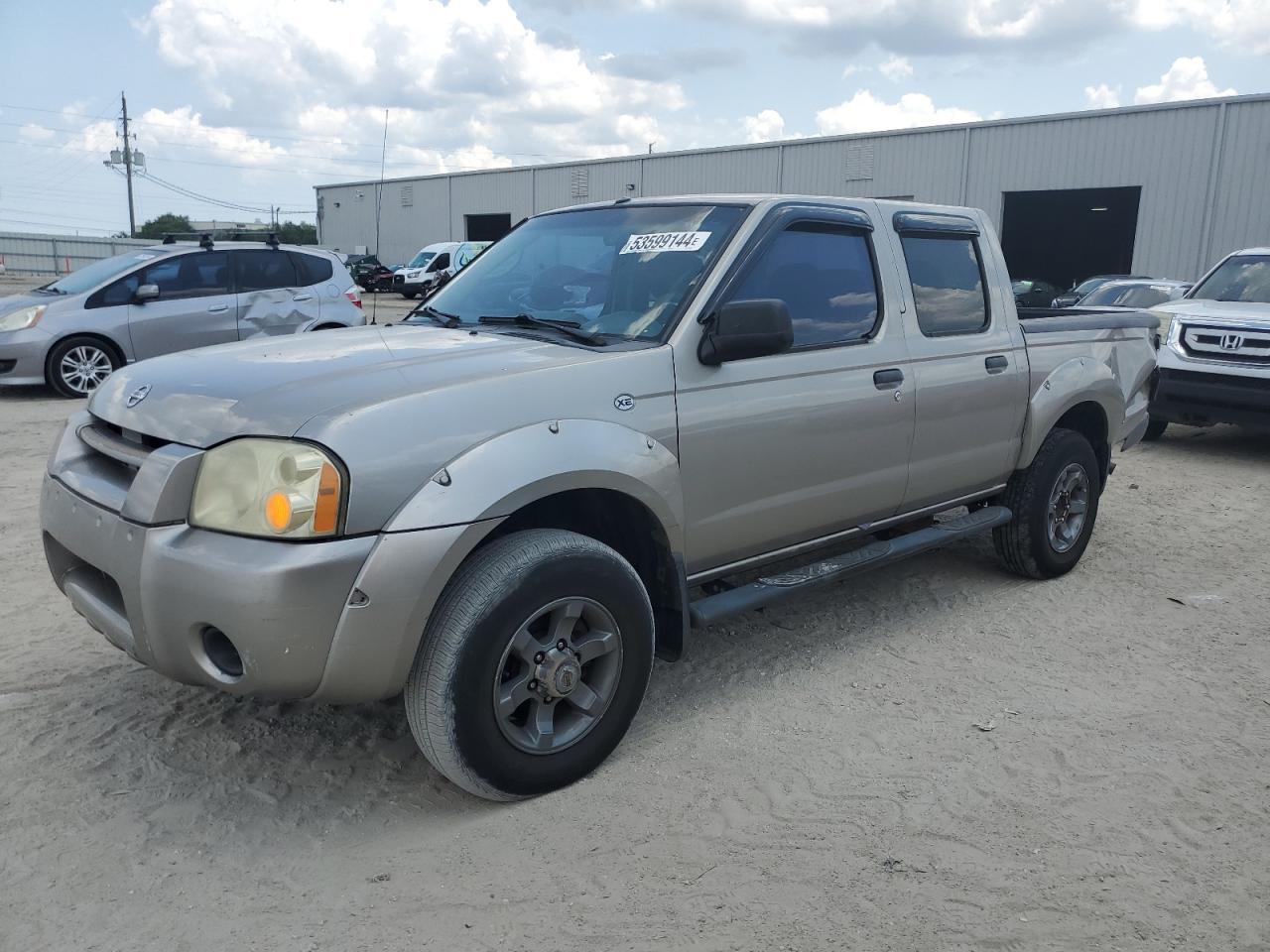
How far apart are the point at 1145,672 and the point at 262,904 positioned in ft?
11.7

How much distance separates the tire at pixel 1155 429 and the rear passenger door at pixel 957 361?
18.7 ft

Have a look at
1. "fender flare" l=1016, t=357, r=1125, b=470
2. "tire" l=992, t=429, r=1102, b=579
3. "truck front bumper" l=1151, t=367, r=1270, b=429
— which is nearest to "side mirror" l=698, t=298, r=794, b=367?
"fender flare" l=1016, t=357, r=1125, b=470

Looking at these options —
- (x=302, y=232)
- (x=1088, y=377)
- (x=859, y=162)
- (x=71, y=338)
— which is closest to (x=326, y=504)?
(x=1088, y=377)

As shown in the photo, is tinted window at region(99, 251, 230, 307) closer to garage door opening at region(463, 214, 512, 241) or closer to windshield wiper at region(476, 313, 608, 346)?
windshield wiper at region(476, 313, 608, 346)

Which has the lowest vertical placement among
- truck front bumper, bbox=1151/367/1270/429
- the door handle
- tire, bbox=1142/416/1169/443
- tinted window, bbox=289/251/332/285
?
tire, bbox=1142/416/1169/443

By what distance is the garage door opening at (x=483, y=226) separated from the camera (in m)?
44.2

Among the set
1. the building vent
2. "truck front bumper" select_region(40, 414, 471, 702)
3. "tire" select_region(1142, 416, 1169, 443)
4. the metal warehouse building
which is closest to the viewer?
"truck front bumper" select_region(40, 414, 471, 702)

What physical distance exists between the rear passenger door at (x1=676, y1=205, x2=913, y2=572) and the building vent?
27960 millimetres

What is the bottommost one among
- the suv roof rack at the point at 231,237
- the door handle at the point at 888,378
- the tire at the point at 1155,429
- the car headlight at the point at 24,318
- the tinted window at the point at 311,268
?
the tire at the point at 1155,429

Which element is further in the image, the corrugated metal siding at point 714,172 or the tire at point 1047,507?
the corrugated metal siding at point 714,172

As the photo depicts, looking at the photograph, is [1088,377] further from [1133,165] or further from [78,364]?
[1133,165]

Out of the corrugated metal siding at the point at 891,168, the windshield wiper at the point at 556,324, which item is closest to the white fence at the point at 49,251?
the corrugated metal siding at the point at 891,168

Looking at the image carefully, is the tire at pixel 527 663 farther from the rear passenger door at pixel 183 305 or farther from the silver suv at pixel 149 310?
the rear passenger door at pixel 183 305

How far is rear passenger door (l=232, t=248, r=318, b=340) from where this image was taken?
1091 cm
